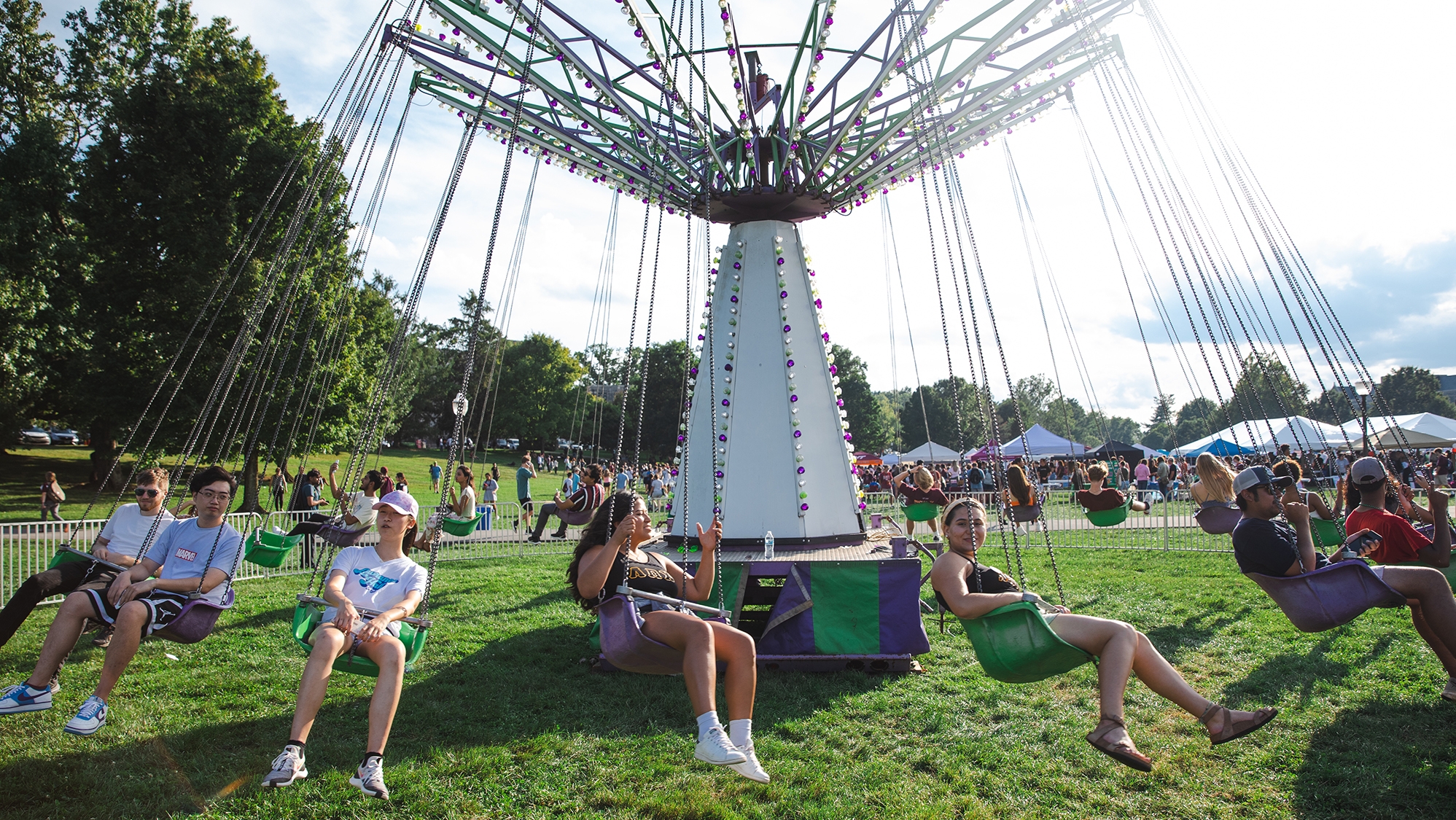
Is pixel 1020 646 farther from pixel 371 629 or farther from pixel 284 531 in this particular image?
pixel 284 531

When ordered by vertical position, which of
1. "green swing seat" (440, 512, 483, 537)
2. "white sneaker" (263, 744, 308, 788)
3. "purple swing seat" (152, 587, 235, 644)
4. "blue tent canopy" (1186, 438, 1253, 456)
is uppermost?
"blue tent canopy" (1186, 438, 1253, 456)

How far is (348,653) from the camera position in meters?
3.88

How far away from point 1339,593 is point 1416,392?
95895 mm

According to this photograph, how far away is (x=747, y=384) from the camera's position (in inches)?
344

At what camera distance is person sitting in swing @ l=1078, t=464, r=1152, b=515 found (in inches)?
308

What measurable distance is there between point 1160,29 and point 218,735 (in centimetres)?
950

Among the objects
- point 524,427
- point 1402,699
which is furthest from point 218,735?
point 524,427

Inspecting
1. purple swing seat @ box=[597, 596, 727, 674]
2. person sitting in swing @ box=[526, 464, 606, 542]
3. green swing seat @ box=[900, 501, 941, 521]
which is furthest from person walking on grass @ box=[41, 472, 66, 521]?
purple swing seat @ box=[597, 596, 727, 674]

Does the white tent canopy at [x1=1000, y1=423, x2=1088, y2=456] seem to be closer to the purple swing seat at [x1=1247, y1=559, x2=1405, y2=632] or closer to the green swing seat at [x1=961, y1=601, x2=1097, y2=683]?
the purple swing seat at [x1=1247, y1=559, x2=1405, y2=632]

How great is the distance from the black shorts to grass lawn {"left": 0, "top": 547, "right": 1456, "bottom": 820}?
2.45 ft

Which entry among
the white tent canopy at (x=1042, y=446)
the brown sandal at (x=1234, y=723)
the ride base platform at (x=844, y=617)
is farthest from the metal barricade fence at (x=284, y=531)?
the white tent canopy at (x=1042, y=446)

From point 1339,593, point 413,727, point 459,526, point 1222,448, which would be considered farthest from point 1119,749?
point 1222,448

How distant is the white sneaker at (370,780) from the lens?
11.2 feet

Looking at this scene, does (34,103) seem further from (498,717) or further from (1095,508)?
(1095,508)
